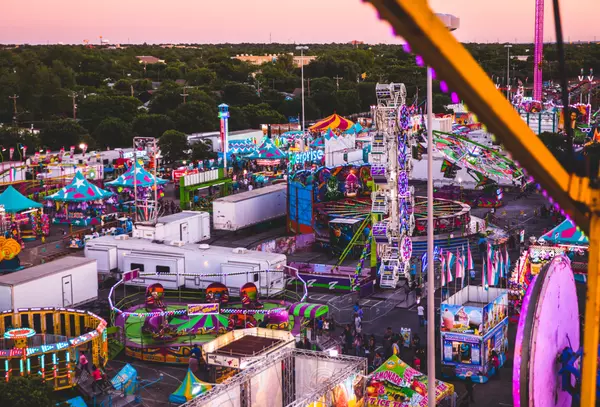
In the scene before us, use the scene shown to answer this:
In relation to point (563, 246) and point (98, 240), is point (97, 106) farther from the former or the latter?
point (563, 246)

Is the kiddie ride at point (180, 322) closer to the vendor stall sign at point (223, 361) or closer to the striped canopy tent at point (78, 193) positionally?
the vendor stall sign at point (223, 361)

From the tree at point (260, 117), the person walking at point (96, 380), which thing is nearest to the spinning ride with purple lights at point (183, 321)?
the person walking at point (96, 380)

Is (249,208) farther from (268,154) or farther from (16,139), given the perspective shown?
(16,139)

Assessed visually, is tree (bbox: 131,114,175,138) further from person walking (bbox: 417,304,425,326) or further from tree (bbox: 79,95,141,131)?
person walking (bbox: 417,304,425,326)

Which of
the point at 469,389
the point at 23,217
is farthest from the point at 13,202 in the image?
the point at 469,389

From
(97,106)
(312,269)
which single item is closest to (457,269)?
(312,269)

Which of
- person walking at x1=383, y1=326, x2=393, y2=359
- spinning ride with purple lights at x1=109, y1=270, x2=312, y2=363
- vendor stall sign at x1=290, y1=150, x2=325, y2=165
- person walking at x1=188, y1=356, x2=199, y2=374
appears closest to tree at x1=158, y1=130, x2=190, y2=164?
vendor stall sign at x1=290, y1=150, x2=325, y2=165
